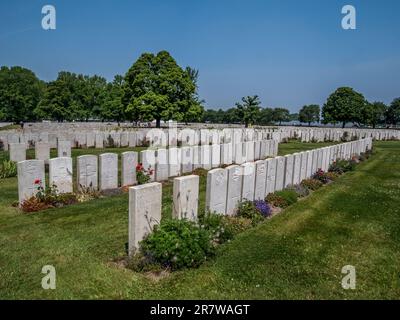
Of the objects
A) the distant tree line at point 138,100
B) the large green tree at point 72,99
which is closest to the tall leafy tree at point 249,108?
the distant tree line at point 138,100

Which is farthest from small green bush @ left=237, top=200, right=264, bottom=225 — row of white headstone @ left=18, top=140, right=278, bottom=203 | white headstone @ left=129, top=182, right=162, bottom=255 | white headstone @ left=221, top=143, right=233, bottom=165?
white headstone @ left=221, top=143, right=233, bottom=165

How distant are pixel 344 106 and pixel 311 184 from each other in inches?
2552

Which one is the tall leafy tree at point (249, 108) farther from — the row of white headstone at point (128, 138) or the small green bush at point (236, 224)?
the small green bush at point (236, 224)

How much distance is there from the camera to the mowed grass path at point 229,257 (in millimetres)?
4988

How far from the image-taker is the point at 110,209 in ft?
29.5

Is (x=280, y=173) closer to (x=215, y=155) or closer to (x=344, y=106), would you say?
(x=215, y=155)

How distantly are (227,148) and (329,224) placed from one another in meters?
8.92

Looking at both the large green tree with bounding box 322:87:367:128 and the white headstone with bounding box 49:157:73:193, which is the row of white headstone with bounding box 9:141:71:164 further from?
the large green tree with bounding box 322:87:367:128

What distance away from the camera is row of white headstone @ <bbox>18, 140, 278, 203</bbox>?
29.6 feet

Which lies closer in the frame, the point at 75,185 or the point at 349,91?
the point at 75,185

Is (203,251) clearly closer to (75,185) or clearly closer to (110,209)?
(110,209)
